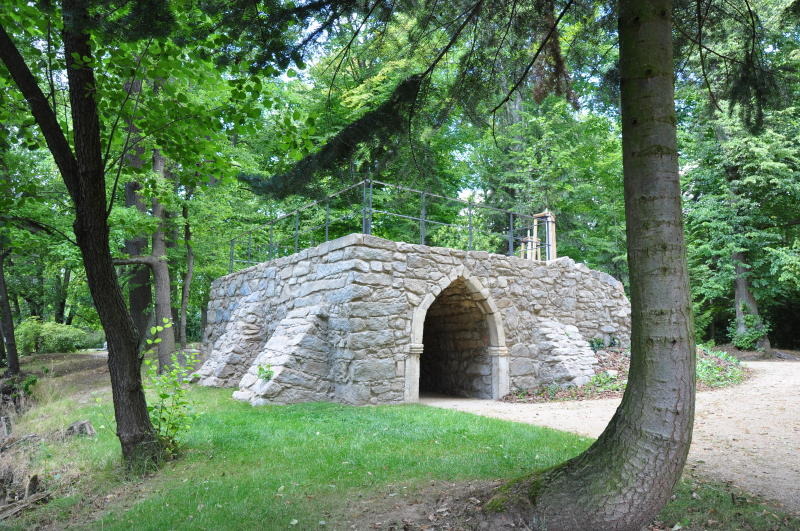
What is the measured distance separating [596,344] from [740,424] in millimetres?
4932

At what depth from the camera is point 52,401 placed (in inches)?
353

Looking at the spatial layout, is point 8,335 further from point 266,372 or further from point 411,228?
point 411,228

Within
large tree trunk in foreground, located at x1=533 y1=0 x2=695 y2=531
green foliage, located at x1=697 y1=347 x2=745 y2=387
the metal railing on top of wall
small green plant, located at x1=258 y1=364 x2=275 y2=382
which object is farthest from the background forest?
green foliage, located at x1=697 y1=347 x2=745 y2=387

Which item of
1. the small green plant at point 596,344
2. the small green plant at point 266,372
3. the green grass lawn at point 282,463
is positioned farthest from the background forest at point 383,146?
the small green plant at point 596,344

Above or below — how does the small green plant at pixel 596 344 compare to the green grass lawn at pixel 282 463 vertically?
above

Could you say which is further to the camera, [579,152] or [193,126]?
[579,152]

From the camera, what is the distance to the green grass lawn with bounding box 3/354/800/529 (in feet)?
11.5

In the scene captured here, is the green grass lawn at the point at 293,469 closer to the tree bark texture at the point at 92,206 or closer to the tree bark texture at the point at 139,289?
the tree bark texture at the point at 92,206

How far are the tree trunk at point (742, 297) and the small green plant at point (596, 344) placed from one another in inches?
266

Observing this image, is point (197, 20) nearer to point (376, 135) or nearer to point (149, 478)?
point (376, 135)

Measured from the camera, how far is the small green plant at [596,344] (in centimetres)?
1092

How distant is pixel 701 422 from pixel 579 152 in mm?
11383

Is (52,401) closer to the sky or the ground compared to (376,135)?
closer to the ground

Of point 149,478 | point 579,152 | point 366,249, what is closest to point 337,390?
point 366,249
